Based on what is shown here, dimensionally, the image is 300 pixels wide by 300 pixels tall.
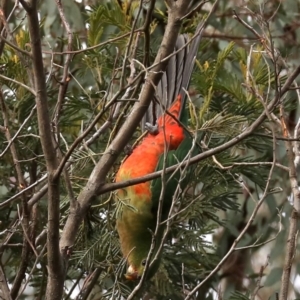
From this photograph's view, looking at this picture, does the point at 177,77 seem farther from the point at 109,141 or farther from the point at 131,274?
the point at 131,274

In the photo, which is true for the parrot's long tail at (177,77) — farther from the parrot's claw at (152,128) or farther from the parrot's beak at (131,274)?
the parrot's beak at (131,274)

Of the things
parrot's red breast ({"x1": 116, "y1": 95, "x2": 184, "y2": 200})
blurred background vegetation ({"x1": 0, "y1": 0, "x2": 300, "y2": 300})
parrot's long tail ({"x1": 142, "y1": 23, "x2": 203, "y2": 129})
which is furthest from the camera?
parrot's long tail ({"x1": 142, "y1": 23, "x2": 203, "y2": 129})

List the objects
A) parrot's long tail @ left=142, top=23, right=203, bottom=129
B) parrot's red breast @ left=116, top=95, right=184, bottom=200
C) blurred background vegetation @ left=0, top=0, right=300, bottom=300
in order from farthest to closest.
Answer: parrot's long tail @ left=142, top=23, right=203, bottom=129
parrot's red breast @ left=116, top=95, right=184, bottom=200
blurred background vegetation @ left=0, top=0, right=300, bottom=300

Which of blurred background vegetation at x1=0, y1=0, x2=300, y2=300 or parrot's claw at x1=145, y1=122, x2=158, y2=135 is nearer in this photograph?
blurred background vegetation at x1=0, y1=0, x2=300, y2=300

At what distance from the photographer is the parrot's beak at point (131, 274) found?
73.5 inches

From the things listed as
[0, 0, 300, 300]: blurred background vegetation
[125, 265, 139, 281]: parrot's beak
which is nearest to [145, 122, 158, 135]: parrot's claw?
[0, 0, 300, 300]: blurred background vegetation

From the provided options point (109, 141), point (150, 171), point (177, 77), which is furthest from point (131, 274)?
point (177, 77)

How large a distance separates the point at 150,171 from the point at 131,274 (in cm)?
28

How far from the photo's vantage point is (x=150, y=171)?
75.7 inches

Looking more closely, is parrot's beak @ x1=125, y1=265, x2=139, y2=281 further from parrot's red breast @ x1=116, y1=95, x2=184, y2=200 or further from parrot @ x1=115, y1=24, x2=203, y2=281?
parrot's red breast @ x1=116, y1=95, x2=184, y2=200

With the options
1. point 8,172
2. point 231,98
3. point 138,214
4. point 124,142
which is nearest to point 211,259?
point 138,214

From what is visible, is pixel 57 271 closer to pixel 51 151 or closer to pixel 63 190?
pixel 51 151

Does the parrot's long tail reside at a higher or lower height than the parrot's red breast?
higher

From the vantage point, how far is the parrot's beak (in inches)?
73.5
